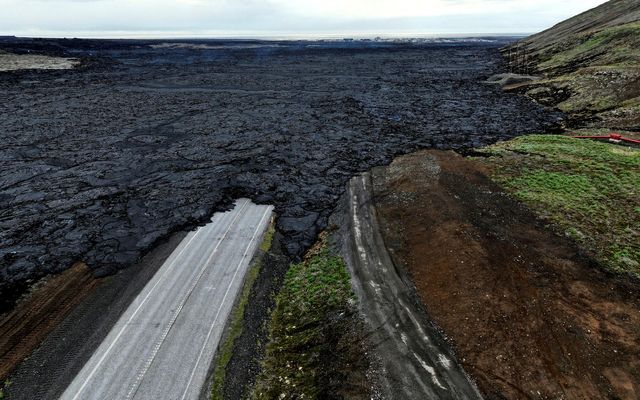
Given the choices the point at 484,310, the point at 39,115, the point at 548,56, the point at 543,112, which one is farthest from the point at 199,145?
the point at 548,56

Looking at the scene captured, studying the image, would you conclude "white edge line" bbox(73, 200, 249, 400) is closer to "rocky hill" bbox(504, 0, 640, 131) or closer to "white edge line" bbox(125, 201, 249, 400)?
"white edge line" bbox(125, 201, 249, 400)

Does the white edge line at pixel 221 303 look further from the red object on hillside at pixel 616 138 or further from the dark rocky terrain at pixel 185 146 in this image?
the red object on hillside at pixel 616 138

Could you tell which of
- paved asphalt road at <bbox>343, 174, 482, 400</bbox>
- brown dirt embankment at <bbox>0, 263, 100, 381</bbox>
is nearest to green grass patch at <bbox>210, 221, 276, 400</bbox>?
paved asphalt road at <bbox>343, 174, 482, 400</bbox>

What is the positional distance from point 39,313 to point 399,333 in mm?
14011

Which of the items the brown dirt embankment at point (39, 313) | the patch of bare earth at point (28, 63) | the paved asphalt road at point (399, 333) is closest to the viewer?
the paved asphalt road at point (399, 333)

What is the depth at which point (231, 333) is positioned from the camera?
44.2 feet

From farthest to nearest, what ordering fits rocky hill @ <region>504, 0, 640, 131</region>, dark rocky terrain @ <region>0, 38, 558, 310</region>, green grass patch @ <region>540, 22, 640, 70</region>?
1. green grass patch @ <region>540, 22, 640, 70</region>
2. rocky hill @ <region>504, 0, 640, 131</region>
3. dark rocky terrain @ <region>0, 38, 558, 310</region>

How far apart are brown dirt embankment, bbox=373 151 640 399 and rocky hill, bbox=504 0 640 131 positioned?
2478 centimetres

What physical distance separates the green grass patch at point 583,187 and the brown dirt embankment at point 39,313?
2291cm

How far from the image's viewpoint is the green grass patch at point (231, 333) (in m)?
11.5

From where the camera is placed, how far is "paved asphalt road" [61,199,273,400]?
37.5 feet

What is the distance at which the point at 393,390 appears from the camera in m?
11.0

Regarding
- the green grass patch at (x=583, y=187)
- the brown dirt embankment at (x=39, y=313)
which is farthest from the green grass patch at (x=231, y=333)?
the green grass patch at (x=583, y=187)

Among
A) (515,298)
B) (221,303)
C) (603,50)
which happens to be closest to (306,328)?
(221,303)
